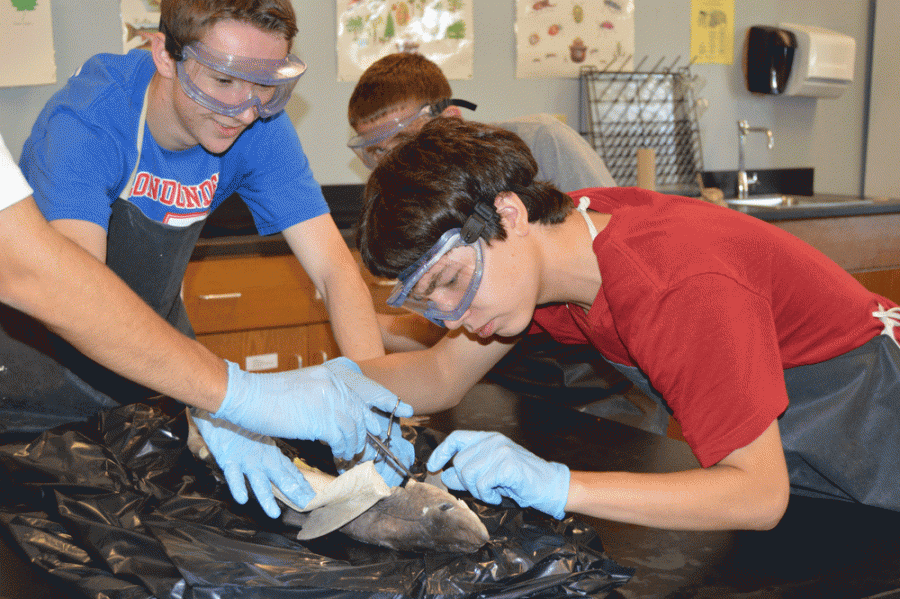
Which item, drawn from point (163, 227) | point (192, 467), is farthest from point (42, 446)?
point (163, 227)

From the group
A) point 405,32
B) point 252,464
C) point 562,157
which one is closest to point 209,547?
point 252,464

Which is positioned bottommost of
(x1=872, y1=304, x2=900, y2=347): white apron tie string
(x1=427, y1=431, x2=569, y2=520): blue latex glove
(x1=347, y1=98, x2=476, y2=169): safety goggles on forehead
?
(x1=427, y1=431, x2=569, y2=520): blue latex glove

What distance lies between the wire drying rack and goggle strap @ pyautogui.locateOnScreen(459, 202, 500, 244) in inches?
105

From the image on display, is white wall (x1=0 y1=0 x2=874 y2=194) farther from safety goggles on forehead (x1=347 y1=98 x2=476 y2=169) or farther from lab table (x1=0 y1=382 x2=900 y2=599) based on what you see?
lab table (x1=0 y1=382 x2=900 y2=599)

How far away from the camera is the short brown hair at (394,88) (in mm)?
2135

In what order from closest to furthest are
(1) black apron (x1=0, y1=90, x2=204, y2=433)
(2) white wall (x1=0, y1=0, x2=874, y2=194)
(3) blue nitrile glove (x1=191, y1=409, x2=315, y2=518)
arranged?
(3) blue nitrile glove (x1=191, y1=409, x2=315, y2=518), (1) black apron (x1=0, y1=90, x2=204, y2=433), (2) white wall (x1=0, y1=0, x2=874, y2=194)

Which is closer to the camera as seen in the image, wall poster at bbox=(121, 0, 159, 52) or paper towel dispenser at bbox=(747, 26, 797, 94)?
wall poster at bbox=(121, 0, 159, 52)

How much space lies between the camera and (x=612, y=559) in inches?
37.2

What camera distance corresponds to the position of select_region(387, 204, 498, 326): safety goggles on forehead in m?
A: 1.18

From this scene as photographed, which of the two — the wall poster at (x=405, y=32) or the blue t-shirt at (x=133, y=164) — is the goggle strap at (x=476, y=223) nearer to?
the blue t-shirt at (x=133, y=164)

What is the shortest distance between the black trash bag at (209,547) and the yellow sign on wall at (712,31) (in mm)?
3498

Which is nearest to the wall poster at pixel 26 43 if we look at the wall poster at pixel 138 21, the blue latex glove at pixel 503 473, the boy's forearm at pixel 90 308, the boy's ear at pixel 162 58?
the wall poster at pixel 138 21

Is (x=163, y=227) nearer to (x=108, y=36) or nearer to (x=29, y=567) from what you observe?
(x=29, y=567)

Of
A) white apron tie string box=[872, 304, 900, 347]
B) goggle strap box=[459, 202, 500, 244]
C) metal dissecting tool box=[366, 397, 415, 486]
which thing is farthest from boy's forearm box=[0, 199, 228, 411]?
white apron tie string box=[872, 304, 900, 347]
